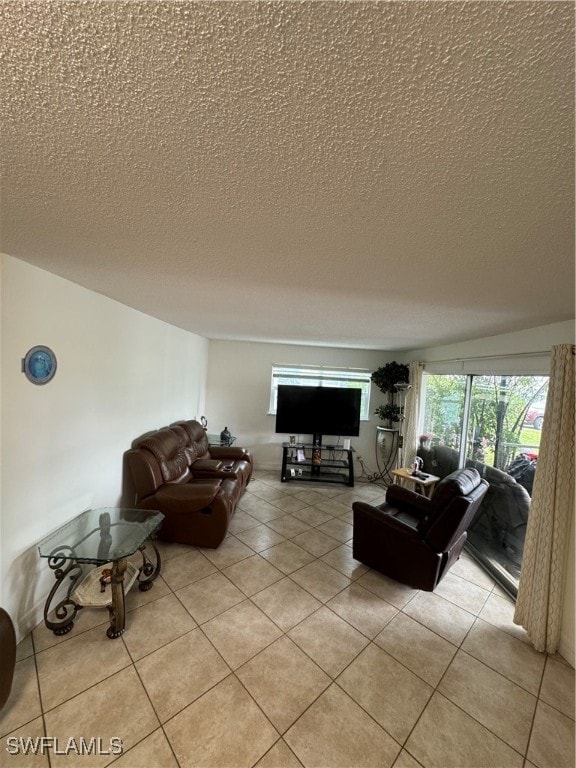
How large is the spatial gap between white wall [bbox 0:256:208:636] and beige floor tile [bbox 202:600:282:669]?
120 centimetres

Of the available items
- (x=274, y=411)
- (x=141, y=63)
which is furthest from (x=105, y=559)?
(x=274, y=411)

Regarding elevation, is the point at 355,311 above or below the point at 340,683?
above

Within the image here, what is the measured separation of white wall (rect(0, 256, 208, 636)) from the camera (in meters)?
1.70

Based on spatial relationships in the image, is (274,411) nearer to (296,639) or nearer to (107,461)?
(107,461)

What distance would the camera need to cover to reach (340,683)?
5.50ft

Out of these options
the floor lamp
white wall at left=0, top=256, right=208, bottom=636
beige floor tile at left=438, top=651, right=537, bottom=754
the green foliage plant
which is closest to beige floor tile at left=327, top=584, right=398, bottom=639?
beige floor tile at left=438, top=651, right=537, bottom=754

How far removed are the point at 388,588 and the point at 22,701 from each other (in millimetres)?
2422

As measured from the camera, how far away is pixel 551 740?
4.87ft

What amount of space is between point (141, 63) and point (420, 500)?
355 cm

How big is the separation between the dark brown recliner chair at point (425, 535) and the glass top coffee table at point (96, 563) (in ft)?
5.93

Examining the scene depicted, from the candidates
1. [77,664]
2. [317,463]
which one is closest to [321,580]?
[77,664]

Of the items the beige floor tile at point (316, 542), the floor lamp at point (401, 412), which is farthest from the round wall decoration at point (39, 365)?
the floor lamp at point (401, 412)

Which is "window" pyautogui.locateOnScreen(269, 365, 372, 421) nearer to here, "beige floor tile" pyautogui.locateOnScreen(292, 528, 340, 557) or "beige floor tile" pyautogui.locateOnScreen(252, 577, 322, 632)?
"beige floor tile" pyautogui.locateOnScreen(292, 528, 340, 557)

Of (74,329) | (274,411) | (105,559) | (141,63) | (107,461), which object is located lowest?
(105,559)
